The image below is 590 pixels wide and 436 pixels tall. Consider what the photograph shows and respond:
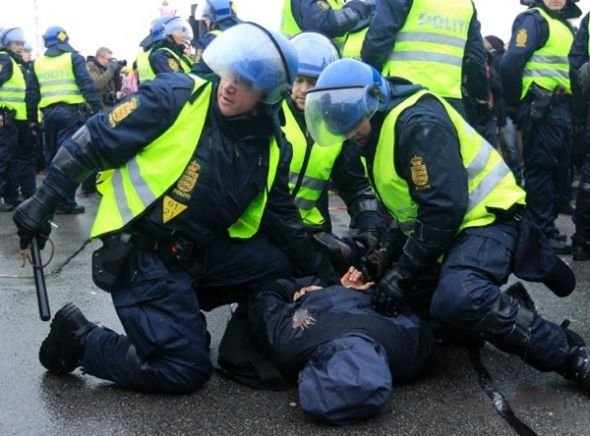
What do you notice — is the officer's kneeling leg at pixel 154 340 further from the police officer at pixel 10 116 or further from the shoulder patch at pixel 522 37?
the police officer at pixel 10 116

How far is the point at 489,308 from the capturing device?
9.75ft

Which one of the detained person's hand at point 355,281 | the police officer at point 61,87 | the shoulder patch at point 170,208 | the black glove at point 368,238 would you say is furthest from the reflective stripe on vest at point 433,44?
the police officer at point 61,87

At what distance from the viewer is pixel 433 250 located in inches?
121

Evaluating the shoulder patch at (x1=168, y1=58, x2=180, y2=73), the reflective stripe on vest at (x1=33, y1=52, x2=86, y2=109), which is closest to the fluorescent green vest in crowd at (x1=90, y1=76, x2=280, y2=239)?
the shoulder patch at (x1=168, y1=58, x2=180, y2=73)

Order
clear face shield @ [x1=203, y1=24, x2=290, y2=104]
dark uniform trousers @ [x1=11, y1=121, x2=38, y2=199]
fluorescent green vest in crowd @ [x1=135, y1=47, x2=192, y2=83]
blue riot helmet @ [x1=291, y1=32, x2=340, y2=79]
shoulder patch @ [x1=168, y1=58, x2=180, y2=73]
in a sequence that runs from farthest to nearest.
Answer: dark uniform trousers @ [x1=11, y1=121, x2=38, y2=199] → fluorescent green vest in crowd @ [x1=135, y1=47, x2=192, y2=83] → shoulder patch @ [x1=168, y1=58, x2=180, y2=73] → blue riot helmet @ [x1=291, y1=32, x2=340, y2=79] → clear face shield @ [x1=203, y1=24, x2=290, y2=104]

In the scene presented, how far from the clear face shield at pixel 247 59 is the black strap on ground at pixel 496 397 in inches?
56.4

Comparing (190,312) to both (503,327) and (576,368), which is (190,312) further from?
(576,368)

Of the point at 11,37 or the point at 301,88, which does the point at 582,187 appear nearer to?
the point at 301,88

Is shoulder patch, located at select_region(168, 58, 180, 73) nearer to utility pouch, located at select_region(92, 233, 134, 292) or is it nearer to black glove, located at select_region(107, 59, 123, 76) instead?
black glove, located at select_region(107, 59, 123, 76)

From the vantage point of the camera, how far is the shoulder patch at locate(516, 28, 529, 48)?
18.4 feet

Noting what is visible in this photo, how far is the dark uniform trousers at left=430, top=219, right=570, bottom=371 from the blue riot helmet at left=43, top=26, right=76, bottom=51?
6.13 m

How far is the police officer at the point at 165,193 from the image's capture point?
9.59 ft

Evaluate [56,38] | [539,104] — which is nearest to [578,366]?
[539,104]

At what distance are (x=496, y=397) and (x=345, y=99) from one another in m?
1.26
